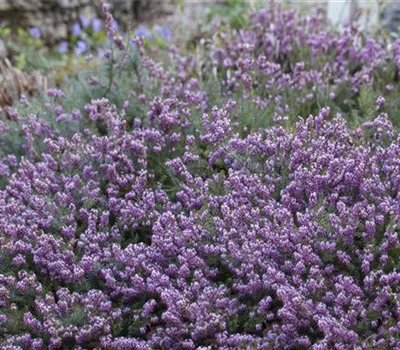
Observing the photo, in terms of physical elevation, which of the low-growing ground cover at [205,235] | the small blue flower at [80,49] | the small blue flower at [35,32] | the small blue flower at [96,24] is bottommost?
the low-growing ground cover at [205,235]

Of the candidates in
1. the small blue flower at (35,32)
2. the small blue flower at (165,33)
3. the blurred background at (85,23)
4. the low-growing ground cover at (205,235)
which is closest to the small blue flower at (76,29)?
the blurred background at (85,23)

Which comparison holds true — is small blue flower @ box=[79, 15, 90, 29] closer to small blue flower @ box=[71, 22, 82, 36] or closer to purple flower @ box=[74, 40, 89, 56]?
small blue flower @ box=[71, 22, 82, 36]

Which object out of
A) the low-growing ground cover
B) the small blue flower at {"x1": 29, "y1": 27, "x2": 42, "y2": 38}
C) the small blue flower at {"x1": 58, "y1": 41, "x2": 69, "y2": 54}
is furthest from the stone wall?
the low-growing ground cover

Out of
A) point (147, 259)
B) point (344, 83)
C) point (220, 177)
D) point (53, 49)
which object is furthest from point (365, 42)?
point (53, 49)

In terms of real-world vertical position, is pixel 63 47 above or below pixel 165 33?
above

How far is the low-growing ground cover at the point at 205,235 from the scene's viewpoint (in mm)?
1916

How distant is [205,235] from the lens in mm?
2139

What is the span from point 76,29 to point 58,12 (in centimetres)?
28

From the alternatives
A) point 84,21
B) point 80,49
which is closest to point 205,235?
point 80,49

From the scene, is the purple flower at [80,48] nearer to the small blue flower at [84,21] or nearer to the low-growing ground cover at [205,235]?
the small blue flower at [84,21]

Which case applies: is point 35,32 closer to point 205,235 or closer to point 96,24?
point 96,24

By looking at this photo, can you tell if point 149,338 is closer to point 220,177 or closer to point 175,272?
point 175,272

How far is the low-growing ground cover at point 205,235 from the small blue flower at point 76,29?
322 cm

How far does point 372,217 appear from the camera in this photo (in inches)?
80.4
